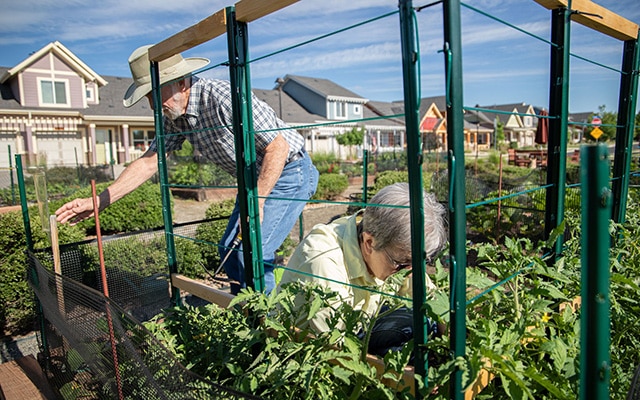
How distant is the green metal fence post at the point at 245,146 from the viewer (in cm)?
187

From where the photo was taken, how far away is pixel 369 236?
71.4 inches

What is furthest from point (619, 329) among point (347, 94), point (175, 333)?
point (347, 94)

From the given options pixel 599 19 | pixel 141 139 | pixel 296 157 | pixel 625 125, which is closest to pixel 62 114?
pixel 141 139

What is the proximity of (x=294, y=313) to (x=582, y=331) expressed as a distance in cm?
96

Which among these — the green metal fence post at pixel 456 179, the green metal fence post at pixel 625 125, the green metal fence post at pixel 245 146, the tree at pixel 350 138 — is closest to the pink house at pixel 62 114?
the tree at pixel 350 138

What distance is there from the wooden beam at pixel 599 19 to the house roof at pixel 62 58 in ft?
80.1

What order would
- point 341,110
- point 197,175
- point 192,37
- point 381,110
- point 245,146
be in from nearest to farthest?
point 245,146, point 192,37, point 197,175, point 341,110, point 381,110

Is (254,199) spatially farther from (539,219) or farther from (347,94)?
(347,94)

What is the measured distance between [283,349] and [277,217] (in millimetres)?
1238

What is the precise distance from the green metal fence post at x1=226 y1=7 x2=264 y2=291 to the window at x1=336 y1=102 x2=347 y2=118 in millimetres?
34649

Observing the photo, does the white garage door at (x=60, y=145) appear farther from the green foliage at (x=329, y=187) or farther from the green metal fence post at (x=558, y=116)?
the green metal fence post at (x=558, y=116)

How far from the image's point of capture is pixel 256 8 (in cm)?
173

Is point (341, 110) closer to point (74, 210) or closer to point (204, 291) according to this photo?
point (74, 210)

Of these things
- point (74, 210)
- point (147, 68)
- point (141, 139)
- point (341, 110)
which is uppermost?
point (341, 110)
